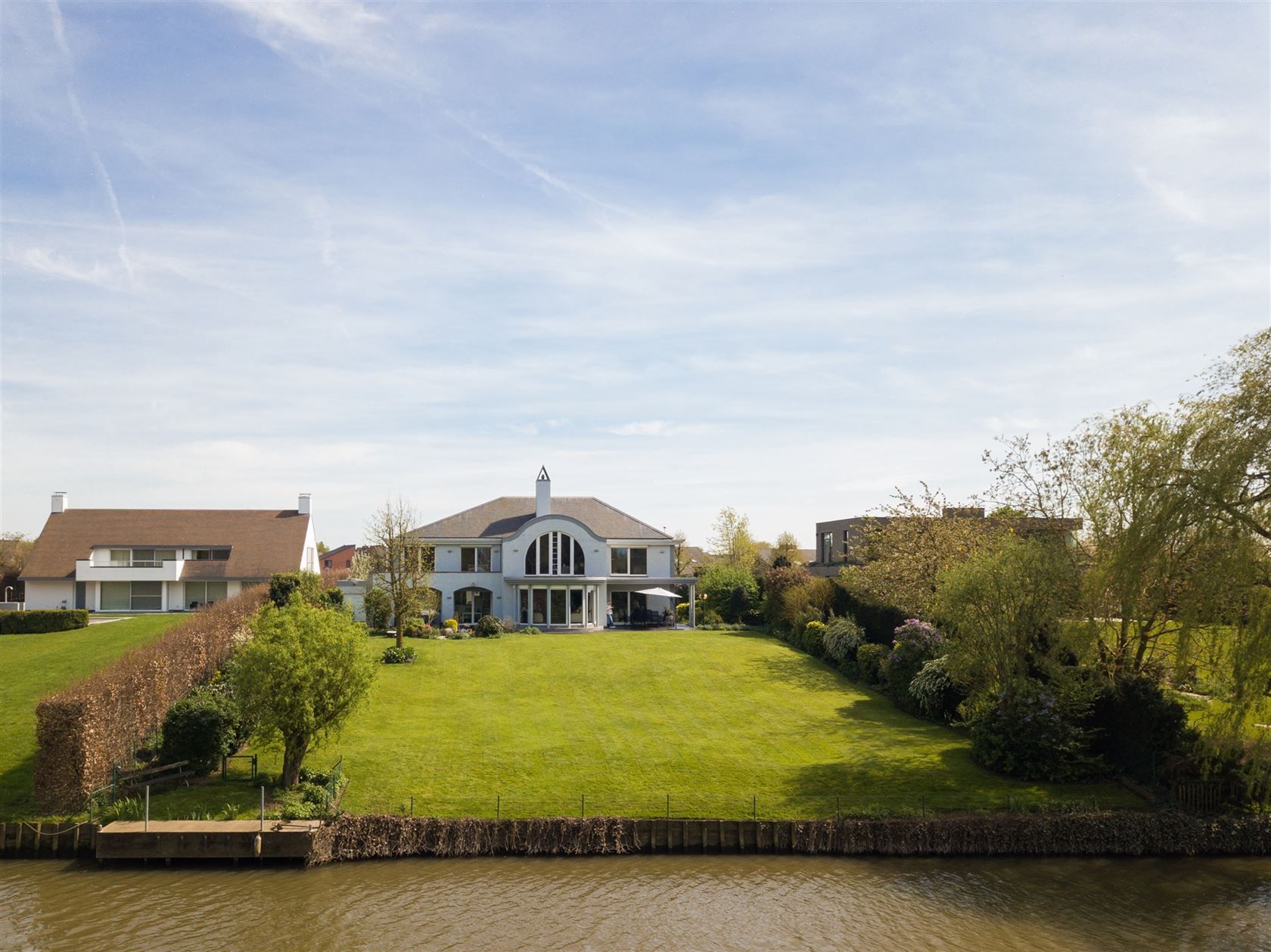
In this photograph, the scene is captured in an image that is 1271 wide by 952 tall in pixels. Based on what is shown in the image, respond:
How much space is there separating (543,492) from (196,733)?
28.7 metres

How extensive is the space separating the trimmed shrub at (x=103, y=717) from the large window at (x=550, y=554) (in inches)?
906

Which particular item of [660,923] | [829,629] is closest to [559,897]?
[660,923]

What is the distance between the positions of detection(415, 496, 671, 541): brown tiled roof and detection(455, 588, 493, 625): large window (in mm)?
2763

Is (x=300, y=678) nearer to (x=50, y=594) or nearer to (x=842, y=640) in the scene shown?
(x=842, y=640)

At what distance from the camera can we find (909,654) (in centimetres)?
3097

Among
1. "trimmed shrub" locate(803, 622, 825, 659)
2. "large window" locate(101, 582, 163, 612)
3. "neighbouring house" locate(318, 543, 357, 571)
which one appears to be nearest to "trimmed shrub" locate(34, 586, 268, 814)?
"trimmed shrub" locate(803, 622, 825, 659)

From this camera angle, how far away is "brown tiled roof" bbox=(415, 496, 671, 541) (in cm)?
4922

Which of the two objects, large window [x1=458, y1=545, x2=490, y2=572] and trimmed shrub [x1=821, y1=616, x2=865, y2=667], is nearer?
trimmed shrub [x1=821, y1=616, x2=865, y2=667]

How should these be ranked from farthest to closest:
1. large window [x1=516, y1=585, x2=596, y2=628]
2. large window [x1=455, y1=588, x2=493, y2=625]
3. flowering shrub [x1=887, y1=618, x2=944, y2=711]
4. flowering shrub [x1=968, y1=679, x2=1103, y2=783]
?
large window [x1=455, y1=588, x2=493, y2=625], large window [x1=516, y1=585, x2=596, y2=628], flowering shrub [x1=887, y1=618, x2=944, y2=711], flowering shrub [x1=968, y1=679, x2=1103, y2=783]

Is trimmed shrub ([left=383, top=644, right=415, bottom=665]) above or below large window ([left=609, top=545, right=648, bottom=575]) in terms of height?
below

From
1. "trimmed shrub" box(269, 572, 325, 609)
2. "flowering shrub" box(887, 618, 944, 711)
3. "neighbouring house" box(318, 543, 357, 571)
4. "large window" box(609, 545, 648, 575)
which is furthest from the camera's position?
"neighbouring house" box(318, 543, 357, 571)

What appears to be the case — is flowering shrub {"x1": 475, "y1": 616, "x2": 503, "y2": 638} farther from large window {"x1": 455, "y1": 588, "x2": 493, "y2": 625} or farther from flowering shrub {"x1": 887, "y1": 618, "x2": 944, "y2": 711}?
flowering shrub {"x1": 887, "y1": 618, "x2": 944, "y2": 711}

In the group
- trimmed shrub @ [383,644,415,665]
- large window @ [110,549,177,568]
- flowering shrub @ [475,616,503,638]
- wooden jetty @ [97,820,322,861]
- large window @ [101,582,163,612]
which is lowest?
wooden jetty @ [97,820,322,861]

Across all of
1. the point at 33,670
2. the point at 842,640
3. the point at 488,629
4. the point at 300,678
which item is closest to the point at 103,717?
the point at 300,678
